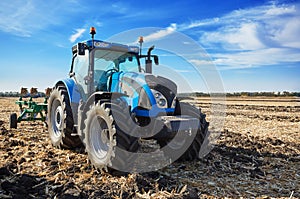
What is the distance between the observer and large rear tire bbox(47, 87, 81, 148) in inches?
287

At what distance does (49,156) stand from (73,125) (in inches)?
39.8

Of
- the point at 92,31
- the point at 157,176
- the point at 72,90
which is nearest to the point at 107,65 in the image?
the point at 92,31

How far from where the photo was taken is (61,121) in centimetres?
778

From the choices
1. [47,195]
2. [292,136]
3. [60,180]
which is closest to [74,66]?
[60,180]

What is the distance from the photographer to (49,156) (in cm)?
669

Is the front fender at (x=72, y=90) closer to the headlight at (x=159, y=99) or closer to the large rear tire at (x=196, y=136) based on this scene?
the headlight at (x=159, y=99)

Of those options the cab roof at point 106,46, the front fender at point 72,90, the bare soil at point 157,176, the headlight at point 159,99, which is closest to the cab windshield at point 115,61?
the cab roof at point 106,46

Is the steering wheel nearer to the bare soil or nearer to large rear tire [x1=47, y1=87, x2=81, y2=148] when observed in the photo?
large rear tire [x1=47, y1=87, x2=81, y2=148]

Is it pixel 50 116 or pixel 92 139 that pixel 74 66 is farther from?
pixel 92 139

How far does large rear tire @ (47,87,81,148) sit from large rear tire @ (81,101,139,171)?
3.55 feet

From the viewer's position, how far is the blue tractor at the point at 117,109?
17.6ft

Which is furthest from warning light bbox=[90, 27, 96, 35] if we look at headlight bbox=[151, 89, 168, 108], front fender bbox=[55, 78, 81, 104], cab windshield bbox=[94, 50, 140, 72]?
headlight bbox=[151, 89, 168, 108]

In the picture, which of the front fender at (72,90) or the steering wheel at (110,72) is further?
the front fender at (72,90)

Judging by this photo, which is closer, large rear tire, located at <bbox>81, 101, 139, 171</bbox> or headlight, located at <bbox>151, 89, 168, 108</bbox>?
large rear tire, located at <bbox>81, 101, 139, 171</bbox>
